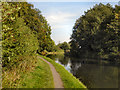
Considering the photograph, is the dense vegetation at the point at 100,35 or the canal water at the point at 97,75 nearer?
the canal water at the point at 97,75

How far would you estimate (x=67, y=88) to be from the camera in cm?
1105

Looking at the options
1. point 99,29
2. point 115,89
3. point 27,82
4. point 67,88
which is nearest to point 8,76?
point 27,82

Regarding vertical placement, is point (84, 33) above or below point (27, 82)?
above

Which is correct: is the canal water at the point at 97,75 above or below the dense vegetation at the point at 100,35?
below

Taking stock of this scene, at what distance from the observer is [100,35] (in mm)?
44156

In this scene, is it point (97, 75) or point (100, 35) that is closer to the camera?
point (97, 75)

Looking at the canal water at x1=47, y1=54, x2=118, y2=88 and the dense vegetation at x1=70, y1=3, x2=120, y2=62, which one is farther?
the dense vegetation at x1=70, y1=3, x2=120, y2=62

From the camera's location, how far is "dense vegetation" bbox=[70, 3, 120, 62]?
3690 centimetres

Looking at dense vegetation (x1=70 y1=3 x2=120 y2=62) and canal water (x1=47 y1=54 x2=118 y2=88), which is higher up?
dense vegetation (x1=70 y1=3 x2=120 y2=62)

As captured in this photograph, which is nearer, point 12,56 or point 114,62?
point 12,56

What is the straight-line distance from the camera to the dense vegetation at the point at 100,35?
3690cm

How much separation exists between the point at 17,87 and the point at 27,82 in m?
1.55

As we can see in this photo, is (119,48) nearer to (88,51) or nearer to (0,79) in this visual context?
(88,51)

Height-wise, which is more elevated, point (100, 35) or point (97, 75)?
point (100, 35)
